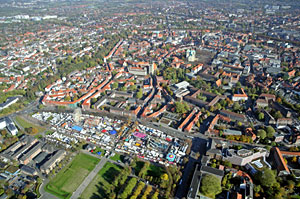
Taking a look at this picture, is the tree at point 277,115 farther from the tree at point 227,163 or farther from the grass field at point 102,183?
the grass field at point 102,183

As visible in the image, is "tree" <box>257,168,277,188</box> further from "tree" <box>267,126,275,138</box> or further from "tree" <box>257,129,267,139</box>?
"tree" <box>267,126,275,138</box>

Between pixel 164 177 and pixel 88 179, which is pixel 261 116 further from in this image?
pixel 88 179

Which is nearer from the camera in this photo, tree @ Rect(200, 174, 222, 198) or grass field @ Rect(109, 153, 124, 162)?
tree @ Rect(200, 174, 222, 198)

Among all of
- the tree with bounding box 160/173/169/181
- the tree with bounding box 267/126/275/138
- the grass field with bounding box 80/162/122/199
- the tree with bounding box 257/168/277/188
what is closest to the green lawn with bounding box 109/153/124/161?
the grass field with bounding box 80/162/122/199

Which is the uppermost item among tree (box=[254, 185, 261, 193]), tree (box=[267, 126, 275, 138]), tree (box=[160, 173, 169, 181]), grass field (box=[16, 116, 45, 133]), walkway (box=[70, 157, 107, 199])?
tree (box=[267, 126, 275, 138])

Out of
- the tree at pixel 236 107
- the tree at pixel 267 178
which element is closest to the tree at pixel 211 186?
the tree at pixel 267 178

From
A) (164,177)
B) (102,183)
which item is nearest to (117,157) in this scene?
(102,183)

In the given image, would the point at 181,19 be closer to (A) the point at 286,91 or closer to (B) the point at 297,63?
(B) the point at 297,63
